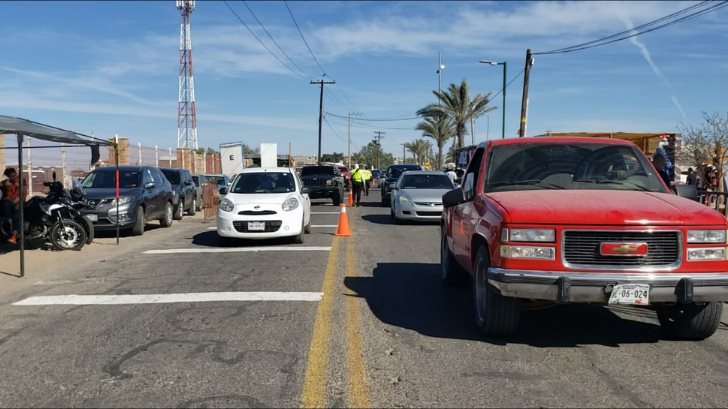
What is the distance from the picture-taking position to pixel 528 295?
15.8 feet

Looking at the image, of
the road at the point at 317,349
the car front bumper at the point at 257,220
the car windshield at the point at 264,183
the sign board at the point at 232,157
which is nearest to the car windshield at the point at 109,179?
the car windshield at the point at 264,183

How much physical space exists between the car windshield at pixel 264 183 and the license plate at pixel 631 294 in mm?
8937

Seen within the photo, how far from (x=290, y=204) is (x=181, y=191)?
8.78 m

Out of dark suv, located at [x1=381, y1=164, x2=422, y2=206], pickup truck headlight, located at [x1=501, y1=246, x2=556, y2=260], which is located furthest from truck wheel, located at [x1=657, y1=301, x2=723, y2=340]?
dark suv, located at [x1=381, y1=164, x2=422, y2=206]

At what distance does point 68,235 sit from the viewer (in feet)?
38.4

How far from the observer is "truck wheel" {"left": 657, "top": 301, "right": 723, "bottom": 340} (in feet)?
17.1

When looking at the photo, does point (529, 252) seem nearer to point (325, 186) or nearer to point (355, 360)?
point (355, 360)

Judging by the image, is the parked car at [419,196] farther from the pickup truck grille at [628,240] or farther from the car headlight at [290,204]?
the pickup truck grille at [628,240]

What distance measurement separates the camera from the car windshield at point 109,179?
14805 mm

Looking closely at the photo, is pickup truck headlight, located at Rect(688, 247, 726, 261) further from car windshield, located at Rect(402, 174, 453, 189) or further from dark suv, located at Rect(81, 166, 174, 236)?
car windshield, located at Rect(402, 174, 453, 189)

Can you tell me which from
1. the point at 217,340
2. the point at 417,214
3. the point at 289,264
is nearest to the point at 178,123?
the point at 417,214

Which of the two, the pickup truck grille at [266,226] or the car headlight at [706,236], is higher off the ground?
the car headlight at [706,236]

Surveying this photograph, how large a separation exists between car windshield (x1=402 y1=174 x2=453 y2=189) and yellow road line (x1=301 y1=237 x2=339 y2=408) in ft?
32.3

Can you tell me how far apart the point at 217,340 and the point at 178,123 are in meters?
51.6
